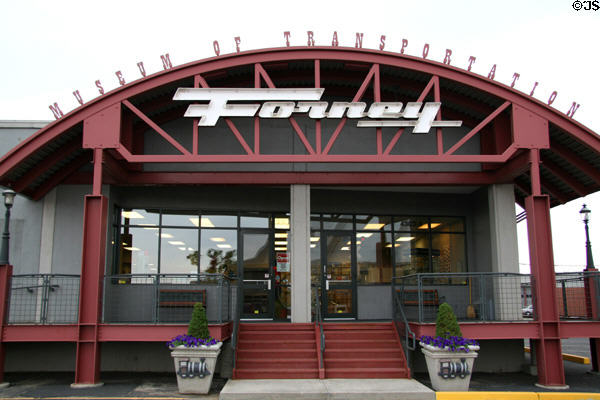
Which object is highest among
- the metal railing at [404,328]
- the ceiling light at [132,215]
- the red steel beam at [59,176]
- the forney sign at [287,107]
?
the forney sign at [287,107]

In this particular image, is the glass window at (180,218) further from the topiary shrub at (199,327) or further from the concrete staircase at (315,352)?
the topiary shrub at (199,327)

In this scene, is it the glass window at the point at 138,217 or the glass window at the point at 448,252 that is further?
the glass window at the point at 448,252

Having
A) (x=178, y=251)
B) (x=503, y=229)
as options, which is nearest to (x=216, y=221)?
(x=178, y=251)

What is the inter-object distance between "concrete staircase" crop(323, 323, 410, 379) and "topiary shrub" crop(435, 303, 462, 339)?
1280 mm

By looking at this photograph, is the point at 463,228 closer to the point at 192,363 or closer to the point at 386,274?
the point at 386,274

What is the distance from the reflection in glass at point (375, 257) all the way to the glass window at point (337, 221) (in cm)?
43

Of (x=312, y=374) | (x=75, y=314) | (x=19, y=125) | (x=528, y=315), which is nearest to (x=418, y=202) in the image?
(x=312, y=374)

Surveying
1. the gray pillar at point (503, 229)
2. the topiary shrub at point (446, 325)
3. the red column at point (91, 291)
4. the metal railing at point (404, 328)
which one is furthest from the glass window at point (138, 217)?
the gray pillar at point (503, 229)

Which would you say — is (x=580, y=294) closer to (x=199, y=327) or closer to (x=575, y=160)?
(x=575, y=160)

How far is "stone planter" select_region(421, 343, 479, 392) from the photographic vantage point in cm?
1062

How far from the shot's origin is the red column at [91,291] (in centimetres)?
1129

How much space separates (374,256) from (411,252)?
114 centimetres

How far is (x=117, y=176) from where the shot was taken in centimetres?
1348

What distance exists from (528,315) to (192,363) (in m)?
27.5
